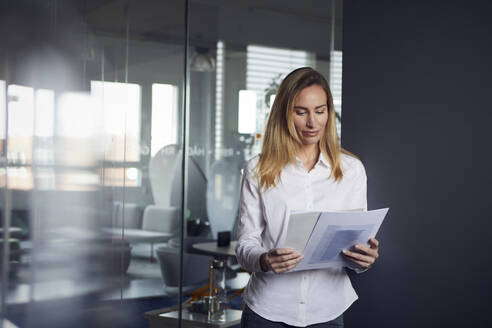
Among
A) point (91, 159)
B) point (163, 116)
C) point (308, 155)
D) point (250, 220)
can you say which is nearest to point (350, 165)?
point (308, 155)

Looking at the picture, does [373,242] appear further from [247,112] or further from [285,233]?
[247,112]

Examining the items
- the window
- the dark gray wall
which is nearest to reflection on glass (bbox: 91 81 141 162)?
the dark gray wall

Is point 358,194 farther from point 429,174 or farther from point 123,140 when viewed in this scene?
→ point 123,140

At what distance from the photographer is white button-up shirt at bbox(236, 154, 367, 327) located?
66.1 inches

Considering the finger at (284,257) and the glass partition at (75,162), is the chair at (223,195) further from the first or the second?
the finger at (284,257)

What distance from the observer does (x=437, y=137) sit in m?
1.99

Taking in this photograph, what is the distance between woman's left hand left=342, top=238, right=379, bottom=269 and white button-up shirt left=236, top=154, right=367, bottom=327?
4.4 inches

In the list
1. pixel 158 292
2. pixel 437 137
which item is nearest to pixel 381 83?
pixel 437 137

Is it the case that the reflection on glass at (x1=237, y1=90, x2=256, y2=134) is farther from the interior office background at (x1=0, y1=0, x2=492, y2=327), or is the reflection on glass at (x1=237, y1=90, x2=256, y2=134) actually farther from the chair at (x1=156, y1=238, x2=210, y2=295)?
the chair at (x1=156, y1=238, x2=210, y2=295)

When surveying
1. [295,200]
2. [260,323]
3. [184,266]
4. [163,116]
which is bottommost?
[184,266]

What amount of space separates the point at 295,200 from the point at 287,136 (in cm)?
20

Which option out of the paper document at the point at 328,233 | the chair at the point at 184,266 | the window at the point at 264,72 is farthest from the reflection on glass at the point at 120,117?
the window at the point at 264,72

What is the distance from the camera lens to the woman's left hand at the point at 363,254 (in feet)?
5.39

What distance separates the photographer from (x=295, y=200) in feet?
5.57
